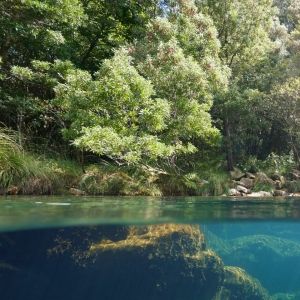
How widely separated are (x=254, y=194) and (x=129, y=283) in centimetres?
996

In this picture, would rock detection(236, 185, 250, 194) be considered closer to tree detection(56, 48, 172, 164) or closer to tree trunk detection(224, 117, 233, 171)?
tree trunk detection(224, 117, 233, 171)

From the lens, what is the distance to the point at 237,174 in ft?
62.4

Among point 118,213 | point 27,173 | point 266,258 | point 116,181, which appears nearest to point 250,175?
point 116,181

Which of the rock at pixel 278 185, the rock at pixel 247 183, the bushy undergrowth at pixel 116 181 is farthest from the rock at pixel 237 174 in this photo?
the bushy undergrowth at pixel 116 181

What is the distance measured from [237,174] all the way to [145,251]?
11.8m

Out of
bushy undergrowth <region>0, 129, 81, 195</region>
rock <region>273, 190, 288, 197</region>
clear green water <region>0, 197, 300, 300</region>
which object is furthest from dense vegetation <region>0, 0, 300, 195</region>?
clear green water <region>0, 197, 300, 300</region>

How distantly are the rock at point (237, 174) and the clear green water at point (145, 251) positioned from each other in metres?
8.31

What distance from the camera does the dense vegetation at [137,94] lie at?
12914 millimetres

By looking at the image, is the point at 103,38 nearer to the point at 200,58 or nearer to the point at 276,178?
the point at 200,58

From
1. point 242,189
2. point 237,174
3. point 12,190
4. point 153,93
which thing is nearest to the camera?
point 12,190

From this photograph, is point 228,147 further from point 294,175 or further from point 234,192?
point 234,192

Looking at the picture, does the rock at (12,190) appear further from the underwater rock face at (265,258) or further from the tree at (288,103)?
the tree at (288,103)

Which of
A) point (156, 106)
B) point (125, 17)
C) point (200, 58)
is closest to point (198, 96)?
point (200, 58)

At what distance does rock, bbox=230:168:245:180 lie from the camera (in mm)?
18719
